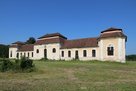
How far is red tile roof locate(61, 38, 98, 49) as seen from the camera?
47.6m

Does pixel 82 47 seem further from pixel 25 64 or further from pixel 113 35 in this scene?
pixel 25 64

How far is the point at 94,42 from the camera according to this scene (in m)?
47.5

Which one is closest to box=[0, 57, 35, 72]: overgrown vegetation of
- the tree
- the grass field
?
the grass field

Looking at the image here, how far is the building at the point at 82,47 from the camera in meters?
40.9

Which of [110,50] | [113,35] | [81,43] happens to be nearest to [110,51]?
[110,50]

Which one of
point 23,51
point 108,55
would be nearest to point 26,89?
point 108,55

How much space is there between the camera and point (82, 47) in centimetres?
4875

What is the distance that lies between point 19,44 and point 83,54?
2986 cm

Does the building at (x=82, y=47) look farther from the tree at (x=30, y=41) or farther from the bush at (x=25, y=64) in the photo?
the tree at (x=30, y=41)

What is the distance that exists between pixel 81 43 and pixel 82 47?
6.80 feet

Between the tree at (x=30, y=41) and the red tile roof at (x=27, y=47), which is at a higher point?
the tree at (x=30, y=41)

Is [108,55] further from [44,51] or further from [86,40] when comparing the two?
[44,51]

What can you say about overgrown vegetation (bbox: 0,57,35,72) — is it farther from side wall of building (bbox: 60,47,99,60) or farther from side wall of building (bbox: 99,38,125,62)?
side wall of building (bbox: 60,47,99,60)

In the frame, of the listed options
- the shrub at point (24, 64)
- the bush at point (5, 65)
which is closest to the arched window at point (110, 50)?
the shrub at point (24, 64)
